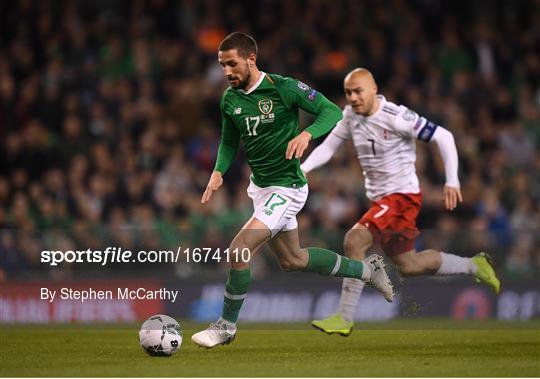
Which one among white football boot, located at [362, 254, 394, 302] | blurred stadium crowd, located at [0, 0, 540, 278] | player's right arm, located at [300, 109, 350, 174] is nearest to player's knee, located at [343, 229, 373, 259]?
white football boot, located at [362, 254, 394, 302]

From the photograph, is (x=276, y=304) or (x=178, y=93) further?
(x=178, y=93)

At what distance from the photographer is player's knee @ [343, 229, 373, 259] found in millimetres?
9914

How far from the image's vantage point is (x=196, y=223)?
45.5ft

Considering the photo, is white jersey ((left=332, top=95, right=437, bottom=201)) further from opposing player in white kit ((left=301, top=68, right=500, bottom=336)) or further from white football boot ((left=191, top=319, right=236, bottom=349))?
white football boot ((left=191, top=319, right=236, bottom=349))

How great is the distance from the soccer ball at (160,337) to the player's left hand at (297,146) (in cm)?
147

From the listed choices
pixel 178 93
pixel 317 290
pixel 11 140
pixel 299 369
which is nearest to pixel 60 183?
pixel 11 140

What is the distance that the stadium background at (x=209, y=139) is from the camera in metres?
12.3

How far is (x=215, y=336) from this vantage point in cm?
881

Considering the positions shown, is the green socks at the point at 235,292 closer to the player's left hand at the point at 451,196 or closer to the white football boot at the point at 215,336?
the white football boot at the point at 215,336

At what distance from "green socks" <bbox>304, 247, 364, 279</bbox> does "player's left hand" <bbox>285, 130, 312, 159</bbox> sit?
1140 mm

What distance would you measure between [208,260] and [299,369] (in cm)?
453

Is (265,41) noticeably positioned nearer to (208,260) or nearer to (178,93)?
(178,93)

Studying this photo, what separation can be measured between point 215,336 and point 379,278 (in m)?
1.61

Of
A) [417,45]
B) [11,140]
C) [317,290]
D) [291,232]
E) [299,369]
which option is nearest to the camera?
[299,369]
